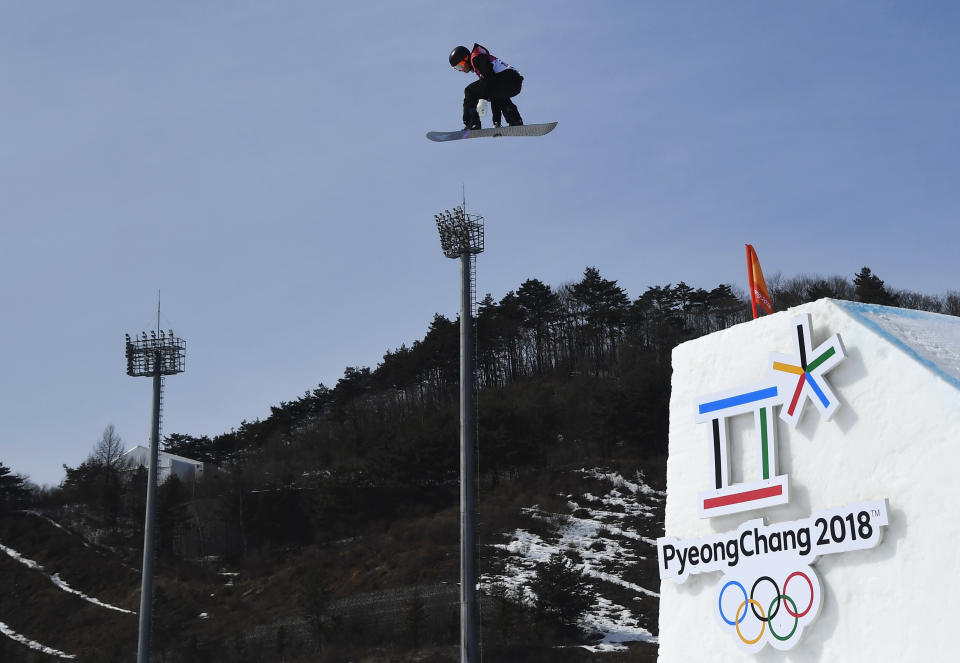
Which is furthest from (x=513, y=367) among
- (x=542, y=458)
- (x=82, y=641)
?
(x=82, y=641)

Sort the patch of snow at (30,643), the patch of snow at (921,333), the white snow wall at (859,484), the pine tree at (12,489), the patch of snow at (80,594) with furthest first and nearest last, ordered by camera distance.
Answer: the pine tree at (12,489)
the patch of snow at (80,594)
the patch of snow at (30,643)
the patch of snow at (921,333)
the white snow wall at (859,484)

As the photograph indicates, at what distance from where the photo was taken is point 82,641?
47406mm

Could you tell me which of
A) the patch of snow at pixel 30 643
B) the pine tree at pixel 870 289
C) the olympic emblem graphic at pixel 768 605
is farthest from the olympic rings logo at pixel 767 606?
the pine tree at pixel 870 289

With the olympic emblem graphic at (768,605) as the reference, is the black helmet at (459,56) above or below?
above

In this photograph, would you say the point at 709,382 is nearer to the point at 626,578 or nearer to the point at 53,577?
the point at 626,578

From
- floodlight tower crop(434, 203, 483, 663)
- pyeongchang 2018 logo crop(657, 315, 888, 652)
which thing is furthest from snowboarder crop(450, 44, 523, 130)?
floodlight tower crop(434, 203, 483, 663)

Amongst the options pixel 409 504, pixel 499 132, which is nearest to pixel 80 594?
pixel 409 504

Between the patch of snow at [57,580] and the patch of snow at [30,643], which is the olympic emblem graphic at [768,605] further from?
the patch of snow at [57,580]

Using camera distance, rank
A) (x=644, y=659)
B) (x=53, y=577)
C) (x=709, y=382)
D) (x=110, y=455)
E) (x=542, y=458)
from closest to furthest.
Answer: (x=709, y=382) → (x=644, y=659) → (x=53, y=577) → (x=542, y=458) → (x=110, y=455)

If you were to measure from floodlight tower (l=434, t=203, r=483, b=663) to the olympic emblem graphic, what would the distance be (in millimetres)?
17043

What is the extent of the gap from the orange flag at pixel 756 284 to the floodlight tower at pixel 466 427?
642 inches

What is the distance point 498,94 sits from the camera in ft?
44.5

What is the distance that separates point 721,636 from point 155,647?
3824 centimetres

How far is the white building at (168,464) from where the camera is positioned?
261ft
